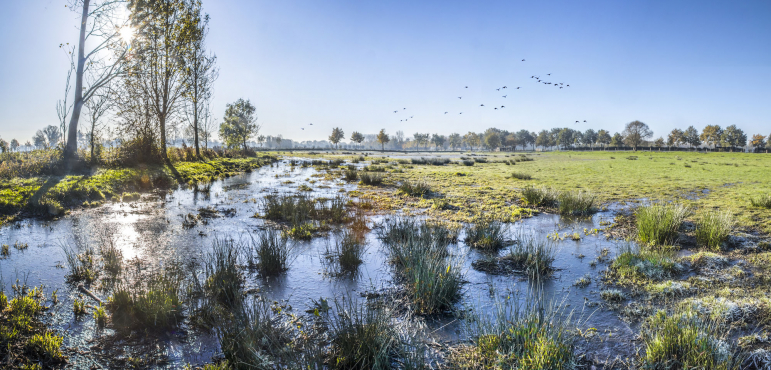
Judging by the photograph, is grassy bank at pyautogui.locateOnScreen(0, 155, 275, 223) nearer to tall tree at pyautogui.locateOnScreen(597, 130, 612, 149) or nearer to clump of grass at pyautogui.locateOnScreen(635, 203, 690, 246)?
clump of grass at pyautogui.locateOnScreen(635, 203, 690, 246)

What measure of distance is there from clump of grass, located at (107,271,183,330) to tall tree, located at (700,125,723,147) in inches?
5938

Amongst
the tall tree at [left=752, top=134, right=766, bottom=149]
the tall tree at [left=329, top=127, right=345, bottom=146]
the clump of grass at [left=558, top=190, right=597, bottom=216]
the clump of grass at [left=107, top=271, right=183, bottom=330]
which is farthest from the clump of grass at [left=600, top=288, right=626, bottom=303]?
the tall tree at [left=752, top=134, right=766, bottom=149]

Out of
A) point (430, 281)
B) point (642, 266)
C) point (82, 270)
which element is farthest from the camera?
point (642, 266)

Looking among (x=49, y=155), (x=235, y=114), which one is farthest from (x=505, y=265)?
(x=235, y=114)


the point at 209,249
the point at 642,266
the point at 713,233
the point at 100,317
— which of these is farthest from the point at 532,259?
the point at 100,317

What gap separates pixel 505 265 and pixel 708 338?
3.57 meters

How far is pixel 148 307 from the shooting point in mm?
4586

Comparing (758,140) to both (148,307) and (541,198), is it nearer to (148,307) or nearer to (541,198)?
(541,198)

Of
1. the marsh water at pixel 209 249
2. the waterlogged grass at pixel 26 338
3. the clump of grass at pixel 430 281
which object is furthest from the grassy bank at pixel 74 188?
the clump of grass at pixel 430 281

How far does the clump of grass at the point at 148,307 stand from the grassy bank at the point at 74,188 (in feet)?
26.1

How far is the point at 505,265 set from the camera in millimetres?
7102

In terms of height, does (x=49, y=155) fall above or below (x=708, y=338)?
above

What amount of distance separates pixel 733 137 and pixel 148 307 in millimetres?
147051

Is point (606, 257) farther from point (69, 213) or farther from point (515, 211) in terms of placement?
point (69, 213)
